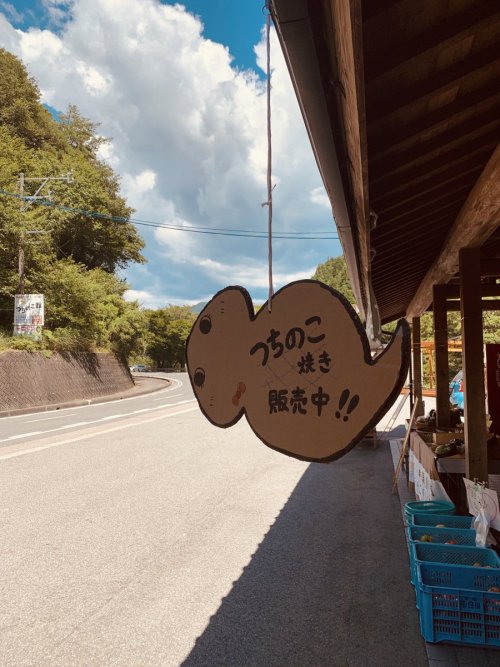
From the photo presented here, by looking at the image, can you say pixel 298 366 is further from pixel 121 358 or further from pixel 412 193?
pixel 121 358

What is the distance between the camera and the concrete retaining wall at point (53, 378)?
18750mm

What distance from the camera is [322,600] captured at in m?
4.01

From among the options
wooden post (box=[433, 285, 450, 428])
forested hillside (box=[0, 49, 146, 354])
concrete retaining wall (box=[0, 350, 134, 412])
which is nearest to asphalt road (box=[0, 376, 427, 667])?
wooden post (box=[433, 285, 450, 428])

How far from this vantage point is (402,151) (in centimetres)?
234

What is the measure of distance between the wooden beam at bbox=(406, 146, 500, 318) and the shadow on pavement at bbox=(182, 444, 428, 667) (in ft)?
10.9

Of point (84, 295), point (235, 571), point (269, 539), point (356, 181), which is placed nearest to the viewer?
point (356, 181)

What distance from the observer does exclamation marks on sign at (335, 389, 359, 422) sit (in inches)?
53.6

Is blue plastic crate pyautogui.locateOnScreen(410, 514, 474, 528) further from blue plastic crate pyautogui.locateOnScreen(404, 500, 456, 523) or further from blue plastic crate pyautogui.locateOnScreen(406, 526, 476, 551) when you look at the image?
blue plastic crate pyautogui.locateOnScreen(406, 526, 476, 551)

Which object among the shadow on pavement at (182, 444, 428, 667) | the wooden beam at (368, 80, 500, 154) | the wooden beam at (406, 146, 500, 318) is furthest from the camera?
the shadow on pavement at (182, 444, 428, 667)

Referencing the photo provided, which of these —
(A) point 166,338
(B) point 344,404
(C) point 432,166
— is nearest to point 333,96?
(B) point 344,404

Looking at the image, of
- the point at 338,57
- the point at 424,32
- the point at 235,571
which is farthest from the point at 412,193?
the point at 235,571

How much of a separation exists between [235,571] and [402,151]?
14.2ft

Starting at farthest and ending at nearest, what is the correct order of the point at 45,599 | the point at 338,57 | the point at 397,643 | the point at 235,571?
the point at 235,571
the point at 45,599
the point at 397,643
the point at 338,57

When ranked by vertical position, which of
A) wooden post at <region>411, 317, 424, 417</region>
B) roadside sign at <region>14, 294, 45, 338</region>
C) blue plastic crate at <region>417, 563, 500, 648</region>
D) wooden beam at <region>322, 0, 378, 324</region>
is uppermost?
roadside sign at <region>14, 294, 45, 338</region>
